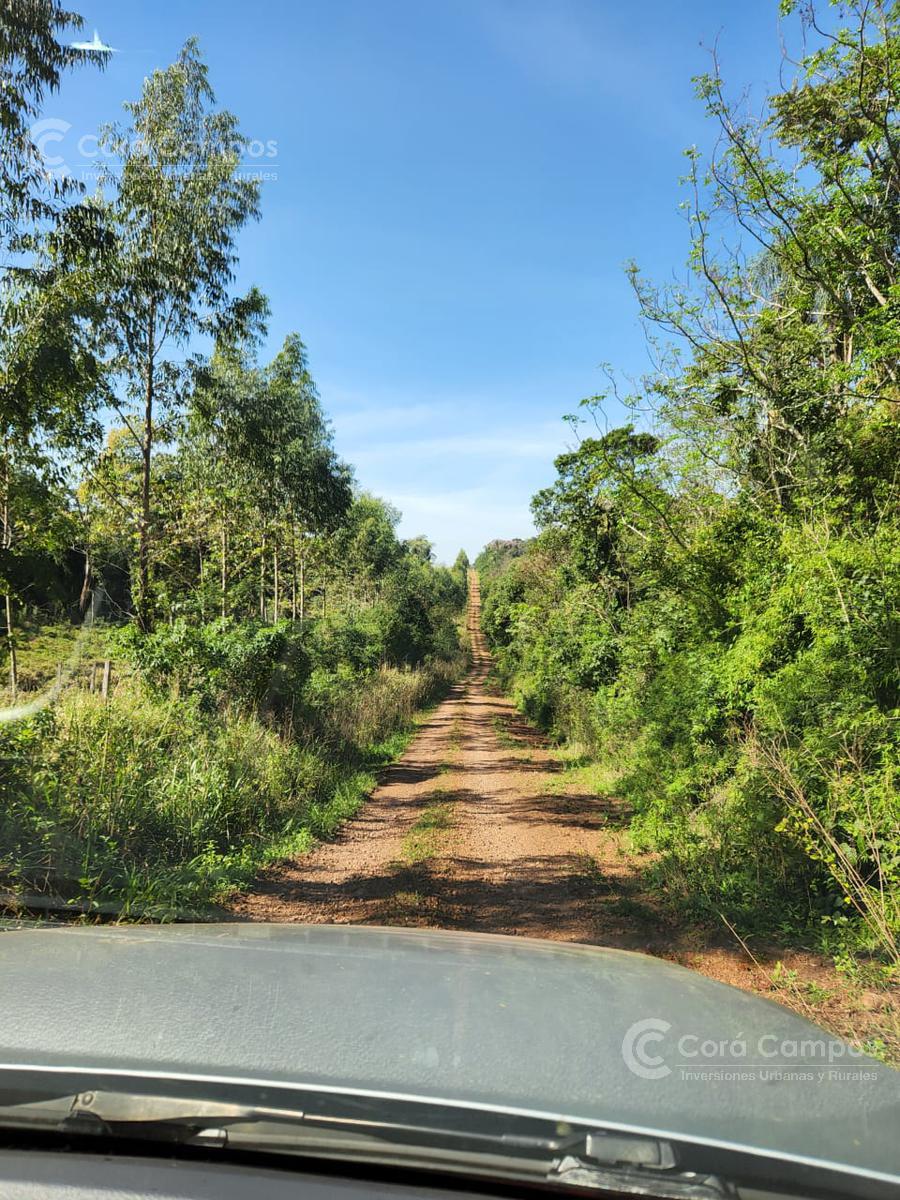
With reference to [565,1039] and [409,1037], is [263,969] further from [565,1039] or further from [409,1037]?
[565,1039]

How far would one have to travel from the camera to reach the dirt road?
197 inches

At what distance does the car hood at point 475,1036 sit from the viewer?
1653 millimetres

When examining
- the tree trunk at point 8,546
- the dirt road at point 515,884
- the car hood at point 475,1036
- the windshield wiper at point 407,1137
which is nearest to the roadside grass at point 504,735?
the dirt road at point 515,884

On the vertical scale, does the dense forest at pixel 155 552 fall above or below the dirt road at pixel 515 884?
above

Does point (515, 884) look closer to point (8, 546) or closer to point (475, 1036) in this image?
point (475, 1036)

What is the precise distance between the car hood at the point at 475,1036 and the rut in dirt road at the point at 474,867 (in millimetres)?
3387

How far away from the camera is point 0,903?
5.43 meters

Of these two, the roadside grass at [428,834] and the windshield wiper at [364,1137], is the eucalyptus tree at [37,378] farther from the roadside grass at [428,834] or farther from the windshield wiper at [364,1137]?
the windshield wiper at [364,1137]

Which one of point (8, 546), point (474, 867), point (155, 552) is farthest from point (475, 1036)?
point (155, 552)

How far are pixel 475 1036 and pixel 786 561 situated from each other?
270 inches

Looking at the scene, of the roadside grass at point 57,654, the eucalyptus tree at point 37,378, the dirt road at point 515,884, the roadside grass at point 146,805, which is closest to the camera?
the dirt road at point 515,884

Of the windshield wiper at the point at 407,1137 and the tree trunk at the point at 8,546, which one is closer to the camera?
the windshield wiper at the point at 407,1137

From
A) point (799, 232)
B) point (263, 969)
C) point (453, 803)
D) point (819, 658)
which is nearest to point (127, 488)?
point (453, 803)

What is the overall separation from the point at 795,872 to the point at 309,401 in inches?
774
